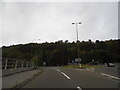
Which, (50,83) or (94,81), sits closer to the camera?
(50,83)

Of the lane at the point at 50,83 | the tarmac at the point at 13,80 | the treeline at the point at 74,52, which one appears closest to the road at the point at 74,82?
the lane at the point at 50,83

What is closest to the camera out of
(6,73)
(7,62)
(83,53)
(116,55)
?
(6,73)

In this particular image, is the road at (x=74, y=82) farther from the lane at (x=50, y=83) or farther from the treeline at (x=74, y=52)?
the treeline at (x=74, y=52)

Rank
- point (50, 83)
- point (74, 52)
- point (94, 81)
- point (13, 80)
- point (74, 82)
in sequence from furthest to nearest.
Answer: point (74, 52)
point (13, 80)
point (94, 81)
point (74, 82)
point (50, 83)

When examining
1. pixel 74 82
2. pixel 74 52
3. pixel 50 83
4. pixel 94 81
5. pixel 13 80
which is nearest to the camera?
pixel 50 83

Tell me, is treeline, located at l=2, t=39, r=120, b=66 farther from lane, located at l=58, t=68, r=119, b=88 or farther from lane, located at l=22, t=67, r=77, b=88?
lane, located at l=22, t=67, r=77, b=88

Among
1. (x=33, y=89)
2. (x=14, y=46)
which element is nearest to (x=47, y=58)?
(x=14, y=46)

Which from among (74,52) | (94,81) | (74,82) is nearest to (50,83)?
(74,82)

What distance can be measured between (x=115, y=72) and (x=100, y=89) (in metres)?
8.65

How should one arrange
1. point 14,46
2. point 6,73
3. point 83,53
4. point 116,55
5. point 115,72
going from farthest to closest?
point 83,53 < point 116,55 < point 14,46 < point 6,73 < point 115,72

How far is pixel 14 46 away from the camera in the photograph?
369 feet

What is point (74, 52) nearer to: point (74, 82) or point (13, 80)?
point (13, 80)

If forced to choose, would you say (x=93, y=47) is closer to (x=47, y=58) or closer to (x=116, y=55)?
(x=116, y=55)

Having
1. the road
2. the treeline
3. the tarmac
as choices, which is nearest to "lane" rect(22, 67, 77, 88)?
the road
